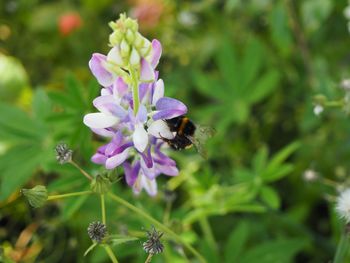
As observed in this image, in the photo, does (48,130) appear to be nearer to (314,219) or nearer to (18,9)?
(314,219)

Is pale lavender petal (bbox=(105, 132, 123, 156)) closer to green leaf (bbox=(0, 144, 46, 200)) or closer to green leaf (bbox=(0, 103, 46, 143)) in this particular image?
green leaf (bbox=(0, 144, 46, 200))

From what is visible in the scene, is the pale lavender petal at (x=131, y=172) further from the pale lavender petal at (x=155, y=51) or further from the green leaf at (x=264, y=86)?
the green leaf at (x=264, y=86)

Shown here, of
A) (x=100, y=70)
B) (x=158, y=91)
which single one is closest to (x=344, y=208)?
(x=158, y=91)

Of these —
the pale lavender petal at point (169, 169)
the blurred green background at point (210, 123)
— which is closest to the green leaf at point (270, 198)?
the blurred green background at point (210, 123)

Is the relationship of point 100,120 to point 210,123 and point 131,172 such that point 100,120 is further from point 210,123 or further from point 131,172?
point 210,123

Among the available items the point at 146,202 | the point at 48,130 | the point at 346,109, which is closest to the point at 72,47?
the point at 48,130

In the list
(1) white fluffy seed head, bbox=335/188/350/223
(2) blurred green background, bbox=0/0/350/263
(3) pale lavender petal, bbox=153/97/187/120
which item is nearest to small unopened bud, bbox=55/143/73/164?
(3) pale lavender petal, bbox=153/97/187/120

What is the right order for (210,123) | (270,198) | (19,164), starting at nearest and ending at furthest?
(270,198)
(19,164)
(210,123)
